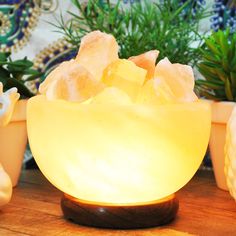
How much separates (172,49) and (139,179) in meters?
0.31

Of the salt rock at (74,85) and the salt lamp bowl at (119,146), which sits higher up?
the salt rock at (74,85)

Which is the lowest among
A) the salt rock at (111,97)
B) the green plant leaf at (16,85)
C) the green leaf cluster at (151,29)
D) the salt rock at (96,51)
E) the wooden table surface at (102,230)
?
the wooden table surface at (102,230)

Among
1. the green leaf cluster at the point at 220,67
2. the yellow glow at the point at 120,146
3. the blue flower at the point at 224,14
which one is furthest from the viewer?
the blue flower at the point at 224,14

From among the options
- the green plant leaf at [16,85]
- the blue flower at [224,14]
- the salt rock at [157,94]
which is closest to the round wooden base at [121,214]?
the salt rock at [157,94]

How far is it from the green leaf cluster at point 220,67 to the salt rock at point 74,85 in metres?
0.21

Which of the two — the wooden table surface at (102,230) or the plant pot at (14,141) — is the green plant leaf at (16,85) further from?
the wooden table surface at (102,230)

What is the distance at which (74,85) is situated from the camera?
0.51 meters

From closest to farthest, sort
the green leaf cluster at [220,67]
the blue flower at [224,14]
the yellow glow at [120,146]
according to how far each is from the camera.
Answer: the yellow glow at [120,146], the green leaf cluster at [220,67], the blue flower at [224,14]

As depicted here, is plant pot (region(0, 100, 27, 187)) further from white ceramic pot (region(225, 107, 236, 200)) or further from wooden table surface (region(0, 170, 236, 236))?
white ceramic pot (region(225, 107, 236, 200))

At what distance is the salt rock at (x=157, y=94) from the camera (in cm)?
51

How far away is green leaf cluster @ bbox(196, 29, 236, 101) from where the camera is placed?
64cm

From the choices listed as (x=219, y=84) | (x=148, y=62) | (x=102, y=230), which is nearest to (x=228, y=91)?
(x=219, y=84)

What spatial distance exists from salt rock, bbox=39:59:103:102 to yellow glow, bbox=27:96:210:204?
1 centimetres

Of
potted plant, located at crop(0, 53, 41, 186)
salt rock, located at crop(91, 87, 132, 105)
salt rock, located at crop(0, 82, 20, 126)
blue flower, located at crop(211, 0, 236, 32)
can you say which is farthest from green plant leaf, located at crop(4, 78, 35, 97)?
blue flower, located at crop(211, 0, 236, 32)
